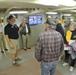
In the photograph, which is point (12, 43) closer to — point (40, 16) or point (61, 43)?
point (61, 43)

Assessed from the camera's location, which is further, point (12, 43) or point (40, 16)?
point (40, 16)

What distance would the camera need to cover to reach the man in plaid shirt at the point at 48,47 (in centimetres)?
237

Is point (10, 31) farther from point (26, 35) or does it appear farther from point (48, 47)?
point (26, 35)

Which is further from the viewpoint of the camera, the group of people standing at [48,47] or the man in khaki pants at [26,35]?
the man in khaki pants at [26,35]

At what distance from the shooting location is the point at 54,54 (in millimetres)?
2484

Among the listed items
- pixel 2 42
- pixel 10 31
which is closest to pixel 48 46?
pixel 10 31

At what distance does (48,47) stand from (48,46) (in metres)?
0.02

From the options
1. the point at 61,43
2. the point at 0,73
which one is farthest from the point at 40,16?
the point at 61,43

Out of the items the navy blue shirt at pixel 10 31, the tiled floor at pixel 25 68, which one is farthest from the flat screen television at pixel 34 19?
the navy blue shirt at pixel 10 31

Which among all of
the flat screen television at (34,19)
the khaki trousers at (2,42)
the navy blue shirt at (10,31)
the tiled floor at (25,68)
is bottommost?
the tiled floor at (25,68)

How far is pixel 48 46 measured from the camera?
2.39 m

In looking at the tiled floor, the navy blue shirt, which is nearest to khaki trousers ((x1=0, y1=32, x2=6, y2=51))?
the tiled floor

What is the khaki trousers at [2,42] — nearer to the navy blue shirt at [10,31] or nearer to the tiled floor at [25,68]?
the tiled floor at [25,68]

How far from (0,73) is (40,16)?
675 centimetres
